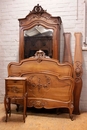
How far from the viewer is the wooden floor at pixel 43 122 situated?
2344mm

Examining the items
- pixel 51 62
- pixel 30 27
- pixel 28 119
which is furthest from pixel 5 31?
pixel 28 119

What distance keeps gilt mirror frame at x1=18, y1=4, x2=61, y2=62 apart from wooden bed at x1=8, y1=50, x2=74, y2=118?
25 centimetres

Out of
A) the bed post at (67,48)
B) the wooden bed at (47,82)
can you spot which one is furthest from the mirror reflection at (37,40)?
the bed post at (67,48)

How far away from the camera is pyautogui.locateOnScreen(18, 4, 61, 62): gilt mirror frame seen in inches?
114

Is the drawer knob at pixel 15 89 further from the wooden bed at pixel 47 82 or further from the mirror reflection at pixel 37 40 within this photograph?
the mirror reflection at pixel 37 40

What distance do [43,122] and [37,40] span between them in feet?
4.67

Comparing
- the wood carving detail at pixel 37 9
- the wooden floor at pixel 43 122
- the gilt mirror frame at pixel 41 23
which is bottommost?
the wooden floor at pixel 43 122

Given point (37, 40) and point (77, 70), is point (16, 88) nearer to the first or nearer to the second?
point (37, 40)

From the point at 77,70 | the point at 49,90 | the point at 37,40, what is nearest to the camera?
the point at 49,90

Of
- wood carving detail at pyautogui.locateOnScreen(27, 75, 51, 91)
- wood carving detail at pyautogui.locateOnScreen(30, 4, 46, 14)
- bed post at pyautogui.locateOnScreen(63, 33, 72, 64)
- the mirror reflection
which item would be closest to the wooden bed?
wood carving detail at pyautogui.locateOnScreen(27, 75, 51, 91)

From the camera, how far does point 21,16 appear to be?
331 centimetres

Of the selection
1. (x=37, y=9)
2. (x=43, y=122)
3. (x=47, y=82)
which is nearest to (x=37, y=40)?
(x=37, y=9)

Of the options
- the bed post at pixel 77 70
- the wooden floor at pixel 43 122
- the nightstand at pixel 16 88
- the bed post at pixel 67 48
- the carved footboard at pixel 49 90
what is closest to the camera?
the wooden floor at pixel 43 122

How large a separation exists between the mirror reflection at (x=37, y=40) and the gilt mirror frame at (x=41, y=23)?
0.06 metres
